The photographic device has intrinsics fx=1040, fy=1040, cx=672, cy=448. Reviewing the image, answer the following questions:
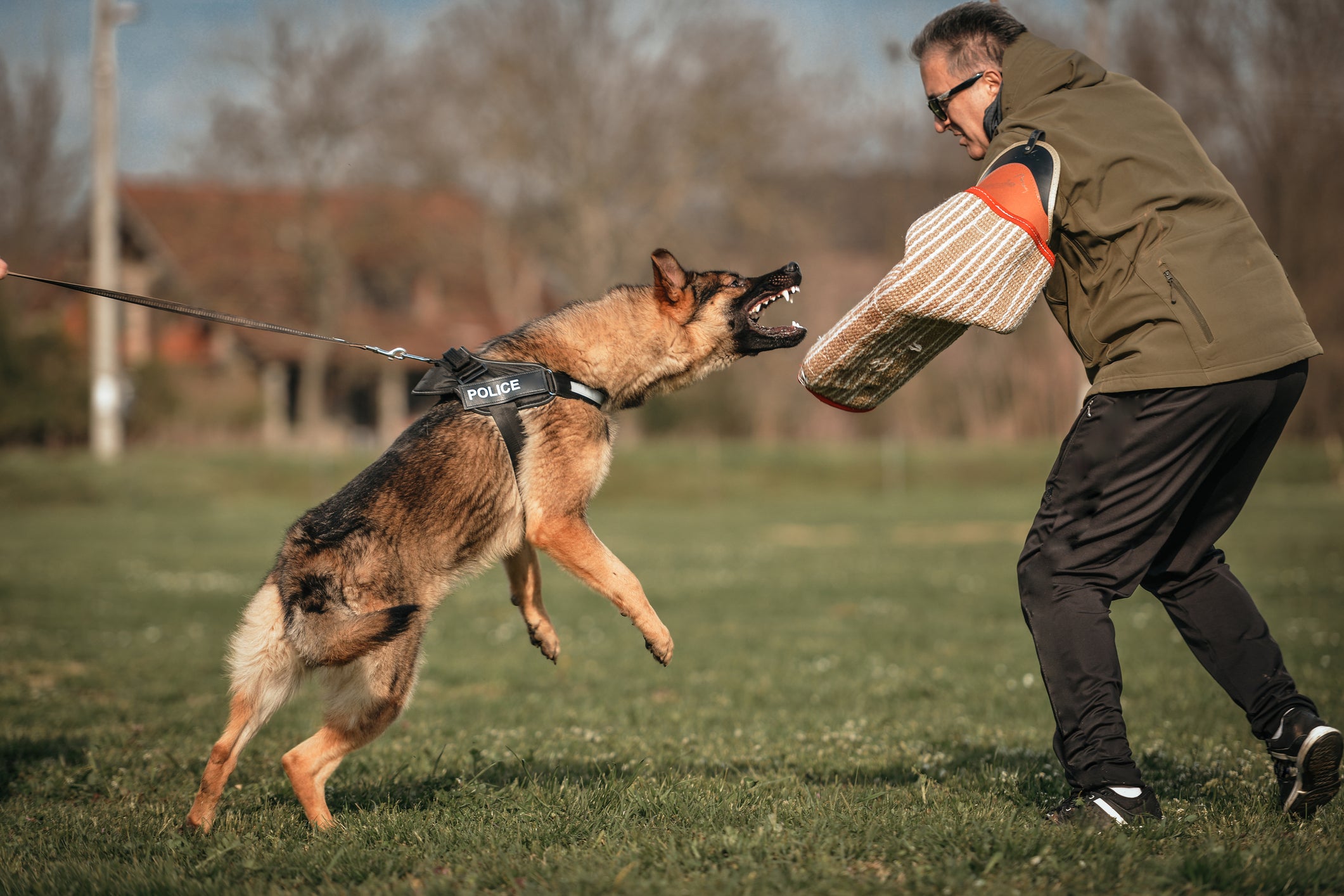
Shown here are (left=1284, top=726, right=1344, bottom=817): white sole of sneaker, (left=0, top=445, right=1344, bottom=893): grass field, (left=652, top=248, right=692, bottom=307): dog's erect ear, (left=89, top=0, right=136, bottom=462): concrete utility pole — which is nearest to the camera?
(left=0, top=445, right=1344, bottom=893): grass field

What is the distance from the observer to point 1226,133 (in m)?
32.9

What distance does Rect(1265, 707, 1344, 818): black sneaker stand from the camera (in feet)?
11.2

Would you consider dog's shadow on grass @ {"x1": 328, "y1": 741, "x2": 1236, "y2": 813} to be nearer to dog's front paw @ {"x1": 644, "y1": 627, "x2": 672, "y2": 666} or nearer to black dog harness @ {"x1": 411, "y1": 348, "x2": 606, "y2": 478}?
dog's front paw @ {"x1": 644, "y1": 627, "x2": 672, "y2": 666}

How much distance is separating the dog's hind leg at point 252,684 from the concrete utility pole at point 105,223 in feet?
73.4

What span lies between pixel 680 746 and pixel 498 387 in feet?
6.78

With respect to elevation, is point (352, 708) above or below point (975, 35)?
below

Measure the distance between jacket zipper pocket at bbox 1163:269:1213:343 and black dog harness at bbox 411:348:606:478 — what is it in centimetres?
240

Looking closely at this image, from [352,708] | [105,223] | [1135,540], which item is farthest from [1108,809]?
[105,223]

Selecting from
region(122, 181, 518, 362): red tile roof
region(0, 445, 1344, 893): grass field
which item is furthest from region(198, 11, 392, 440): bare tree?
region(0, 445, 1344, 893): grass field

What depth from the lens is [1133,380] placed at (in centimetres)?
319

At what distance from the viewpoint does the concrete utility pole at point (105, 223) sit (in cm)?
2369

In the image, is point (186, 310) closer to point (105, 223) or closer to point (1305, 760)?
point (1305, 760)

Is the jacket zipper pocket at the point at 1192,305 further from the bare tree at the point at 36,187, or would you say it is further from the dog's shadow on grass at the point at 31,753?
the bare tree at the point at 36,187

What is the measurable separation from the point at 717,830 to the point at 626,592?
1.09 meters
